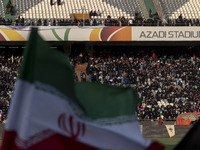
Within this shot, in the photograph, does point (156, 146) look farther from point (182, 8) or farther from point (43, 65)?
point (182, 8)

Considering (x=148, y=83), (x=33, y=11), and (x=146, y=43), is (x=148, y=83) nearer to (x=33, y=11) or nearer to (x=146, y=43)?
(x=146, y=43)

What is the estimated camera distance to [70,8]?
44.5 m

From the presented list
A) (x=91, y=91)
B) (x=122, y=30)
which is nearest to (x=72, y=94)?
(x=91, y=91)

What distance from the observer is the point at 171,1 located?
47.8 m

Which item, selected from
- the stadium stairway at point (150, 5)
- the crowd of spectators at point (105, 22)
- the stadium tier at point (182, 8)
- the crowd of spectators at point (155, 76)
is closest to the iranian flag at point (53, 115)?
the crowd of spectators at point (155, 76)

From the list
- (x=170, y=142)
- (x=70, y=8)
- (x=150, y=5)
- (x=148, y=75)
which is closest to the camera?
(x=170, y=142)

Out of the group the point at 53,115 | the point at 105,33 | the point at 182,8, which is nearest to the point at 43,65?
the point at 53,115

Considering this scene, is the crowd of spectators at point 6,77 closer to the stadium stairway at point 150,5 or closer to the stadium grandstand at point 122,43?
the stadium grandstand at point 122,43

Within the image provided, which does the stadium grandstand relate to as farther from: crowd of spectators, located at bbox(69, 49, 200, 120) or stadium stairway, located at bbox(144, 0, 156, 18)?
stadium stairway, located at bbox(144, 0, 156, 18)

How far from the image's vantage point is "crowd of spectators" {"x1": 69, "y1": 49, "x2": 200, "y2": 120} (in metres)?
34.1

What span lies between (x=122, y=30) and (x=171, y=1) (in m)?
9.92

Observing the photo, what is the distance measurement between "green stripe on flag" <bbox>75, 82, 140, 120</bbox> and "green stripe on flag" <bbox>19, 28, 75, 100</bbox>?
351 millimetres

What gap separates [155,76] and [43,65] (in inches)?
1399

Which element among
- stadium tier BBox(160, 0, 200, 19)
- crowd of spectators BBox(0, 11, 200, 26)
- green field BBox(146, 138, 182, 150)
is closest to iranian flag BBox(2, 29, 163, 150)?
green field BBox(146, 138, 182, 150)
